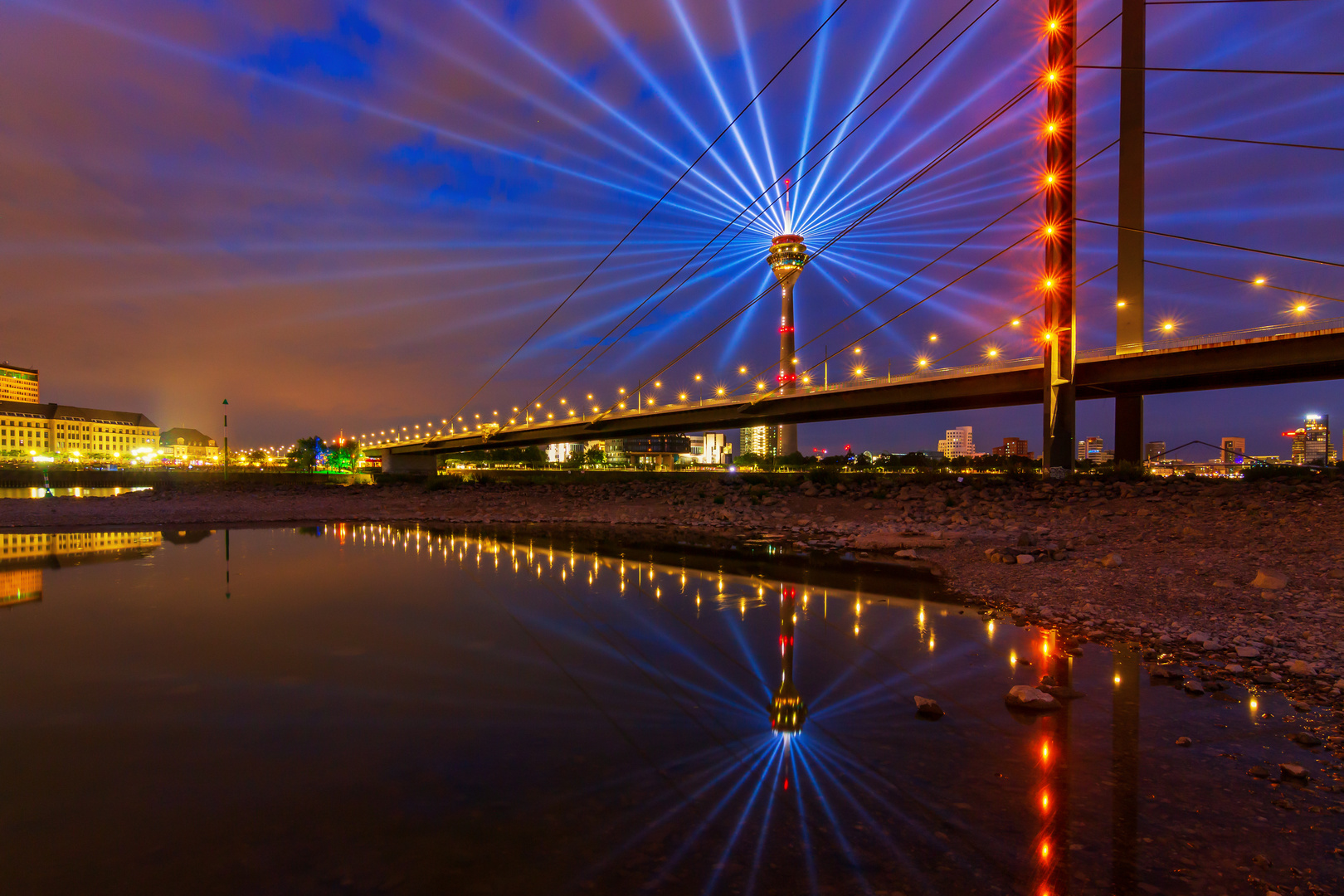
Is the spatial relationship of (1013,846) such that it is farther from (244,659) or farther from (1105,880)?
(244,659)

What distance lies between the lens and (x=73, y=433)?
137 meters

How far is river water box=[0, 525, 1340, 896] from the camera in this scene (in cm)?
370

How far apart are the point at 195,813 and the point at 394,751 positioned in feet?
4.75

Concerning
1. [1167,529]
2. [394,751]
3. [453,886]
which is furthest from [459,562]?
[1167,529]

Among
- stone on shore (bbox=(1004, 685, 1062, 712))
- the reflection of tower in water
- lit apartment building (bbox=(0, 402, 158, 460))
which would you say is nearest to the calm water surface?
the reflection of tower in water

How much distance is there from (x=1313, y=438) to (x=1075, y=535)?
61.3 meters

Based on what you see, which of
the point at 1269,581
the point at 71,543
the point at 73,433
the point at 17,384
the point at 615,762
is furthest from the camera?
the point at 17,384

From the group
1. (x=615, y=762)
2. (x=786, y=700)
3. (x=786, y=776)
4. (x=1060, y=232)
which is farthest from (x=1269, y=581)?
(x=1060, y=232)

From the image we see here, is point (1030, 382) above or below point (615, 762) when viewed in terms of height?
above

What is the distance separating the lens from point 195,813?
14.2ft

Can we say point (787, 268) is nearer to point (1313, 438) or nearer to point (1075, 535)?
point (1313, 438)

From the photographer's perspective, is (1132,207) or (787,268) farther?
(787,268)

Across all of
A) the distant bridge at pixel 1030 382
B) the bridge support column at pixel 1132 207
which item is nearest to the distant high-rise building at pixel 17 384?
the distant bridge at pixel 1030 382

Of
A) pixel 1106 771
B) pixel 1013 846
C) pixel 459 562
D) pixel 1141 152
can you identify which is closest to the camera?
pixel 1013 846
